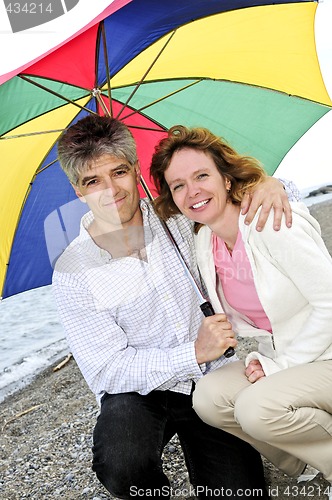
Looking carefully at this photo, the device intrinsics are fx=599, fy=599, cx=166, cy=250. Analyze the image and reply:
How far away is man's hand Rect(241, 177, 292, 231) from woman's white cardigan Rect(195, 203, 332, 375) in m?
0.03

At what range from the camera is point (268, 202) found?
3021 millimetres

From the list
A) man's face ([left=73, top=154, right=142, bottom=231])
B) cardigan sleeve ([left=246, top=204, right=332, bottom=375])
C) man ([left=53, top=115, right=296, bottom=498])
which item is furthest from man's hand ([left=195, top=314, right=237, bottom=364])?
man's face ([left=73, top=154, right=142, bottom=231])

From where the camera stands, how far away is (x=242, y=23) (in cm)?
377

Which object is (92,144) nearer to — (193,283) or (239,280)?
(193,283)

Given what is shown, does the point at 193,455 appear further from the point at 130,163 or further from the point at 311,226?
the point at 130,163

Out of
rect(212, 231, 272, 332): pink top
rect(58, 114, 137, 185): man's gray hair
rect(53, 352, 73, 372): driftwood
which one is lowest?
rect(53, 352, 73, 372): driftwood

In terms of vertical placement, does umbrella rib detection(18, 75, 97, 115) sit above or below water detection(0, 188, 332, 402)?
above

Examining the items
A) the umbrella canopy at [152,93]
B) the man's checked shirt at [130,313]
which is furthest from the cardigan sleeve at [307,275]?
the umbrella canopy at [152,93]

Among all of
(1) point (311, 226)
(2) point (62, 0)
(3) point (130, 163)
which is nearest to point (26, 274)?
(3) point (130, 163)

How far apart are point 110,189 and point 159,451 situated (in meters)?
1.44

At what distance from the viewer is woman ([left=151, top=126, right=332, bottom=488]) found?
2859 millimetres

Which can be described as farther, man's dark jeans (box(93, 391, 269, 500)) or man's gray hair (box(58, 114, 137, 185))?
man's gray hair (box(58, 114, 137, 185))

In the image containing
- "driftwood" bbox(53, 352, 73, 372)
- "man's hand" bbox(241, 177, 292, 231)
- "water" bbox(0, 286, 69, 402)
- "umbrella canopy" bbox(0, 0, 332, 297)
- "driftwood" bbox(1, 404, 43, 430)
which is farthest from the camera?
"water" bbox(0, 286, 69, 402)

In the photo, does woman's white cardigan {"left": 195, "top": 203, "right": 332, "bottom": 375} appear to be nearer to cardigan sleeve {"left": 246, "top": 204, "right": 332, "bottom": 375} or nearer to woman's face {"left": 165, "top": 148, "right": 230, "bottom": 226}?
cardigan sleeve {"left": 246, "top": 204, "right": 332, "bottom": 375}
